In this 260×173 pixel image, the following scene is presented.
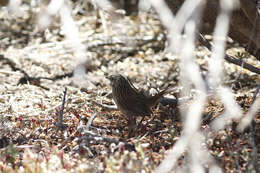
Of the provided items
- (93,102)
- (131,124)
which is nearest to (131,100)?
(131,124)

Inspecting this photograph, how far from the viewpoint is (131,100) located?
4.53 m

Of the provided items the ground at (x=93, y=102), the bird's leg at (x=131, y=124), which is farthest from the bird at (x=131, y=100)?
the ground at (x=93, y=102)

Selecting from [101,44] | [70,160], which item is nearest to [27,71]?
[101,44]

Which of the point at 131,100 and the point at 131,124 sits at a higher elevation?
the point at 131,100

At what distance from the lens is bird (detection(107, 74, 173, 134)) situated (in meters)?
4.38

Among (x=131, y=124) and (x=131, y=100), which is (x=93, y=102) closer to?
(x=131, y=100)

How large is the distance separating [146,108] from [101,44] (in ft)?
12.5

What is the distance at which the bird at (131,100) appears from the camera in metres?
4.38

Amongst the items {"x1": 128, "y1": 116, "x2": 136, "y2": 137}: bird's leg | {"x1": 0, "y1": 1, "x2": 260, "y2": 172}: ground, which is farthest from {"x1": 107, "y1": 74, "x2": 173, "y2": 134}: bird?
{"x1": 0, "y1": 1, "x2": 260, "y2": 172}: ground

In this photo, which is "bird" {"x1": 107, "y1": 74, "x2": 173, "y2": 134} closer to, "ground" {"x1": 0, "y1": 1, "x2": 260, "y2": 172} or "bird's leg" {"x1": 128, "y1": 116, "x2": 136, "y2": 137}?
"bird's leg" {"x1": 128, "y1": 116, "x2": 136, "y2": 137}

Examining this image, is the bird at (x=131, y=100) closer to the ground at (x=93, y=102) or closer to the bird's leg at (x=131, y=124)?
the bird's leg at (x=131, y=124)

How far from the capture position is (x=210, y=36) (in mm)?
8188

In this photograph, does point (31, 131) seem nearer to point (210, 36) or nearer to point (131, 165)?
point (131, 165)

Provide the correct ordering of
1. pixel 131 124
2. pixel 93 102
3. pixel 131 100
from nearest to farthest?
pixel 131 124 < pixel 131 100 < pixel 93 102
